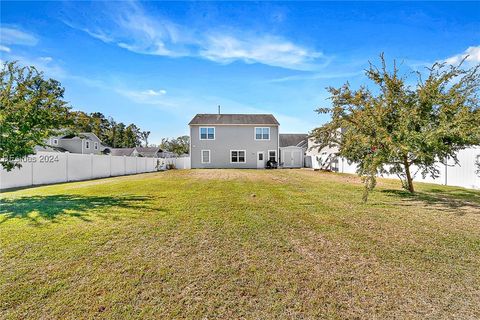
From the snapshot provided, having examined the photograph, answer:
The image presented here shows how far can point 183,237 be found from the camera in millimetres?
4375

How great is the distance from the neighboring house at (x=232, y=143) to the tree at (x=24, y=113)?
20.6 metres

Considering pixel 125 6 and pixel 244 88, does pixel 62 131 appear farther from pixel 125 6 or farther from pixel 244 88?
pixel 244 88

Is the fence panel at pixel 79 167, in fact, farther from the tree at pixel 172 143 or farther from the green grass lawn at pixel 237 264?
the tree at pixel 172 143

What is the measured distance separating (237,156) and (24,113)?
75.4 feet

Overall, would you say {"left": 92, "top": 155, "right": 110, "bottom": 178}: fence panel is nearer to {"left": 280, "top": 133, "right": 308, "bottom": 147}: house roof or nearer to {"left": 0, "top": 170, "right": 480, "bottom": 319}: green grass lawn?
{"left": 0, "top": 170, "right": 480, "bottom": 319}: green grass lawn

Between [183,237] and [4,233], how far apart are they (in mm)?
3265

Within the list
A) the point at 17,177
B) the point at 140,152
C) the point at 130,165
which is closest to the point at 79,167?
the point at 17,177

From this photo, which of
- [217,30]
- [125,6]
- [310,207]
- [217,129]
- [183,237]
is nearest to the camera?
[183,237]

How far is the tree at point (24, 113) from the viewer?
7.39m

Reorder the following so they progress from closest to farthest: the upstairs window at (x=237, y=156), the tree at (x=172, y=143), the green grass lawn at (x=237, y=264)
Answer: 1. the green grass lawn at (x=237, y=264)
2. the upstairs window at (x=237, y=156)
3. the tree at (x=172, y=143)

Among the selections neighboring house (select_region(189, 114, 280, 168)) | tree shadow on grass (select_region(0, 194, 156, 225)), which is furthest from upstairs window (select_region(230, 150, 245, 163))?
tree shadow on grass (select_region(0, 194, 156, 225))

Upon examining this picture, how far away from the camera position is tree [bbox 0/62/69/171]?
24.2 ft

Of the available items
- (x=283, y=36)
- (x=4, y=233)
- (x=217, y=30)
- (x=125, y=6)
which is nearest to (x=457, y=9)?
(x=283, y=36)

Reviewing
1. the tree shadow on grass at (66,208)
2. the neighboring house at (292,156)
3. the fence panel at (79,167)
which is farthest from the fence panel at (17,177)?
the neighboring house at (292,156)
